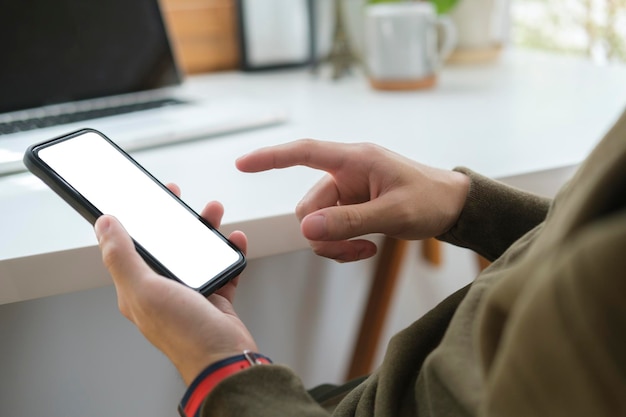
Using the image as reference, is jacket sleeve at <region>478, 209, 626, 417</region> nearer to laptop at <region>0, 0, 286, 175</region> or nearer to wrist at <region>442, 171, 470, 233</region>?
wrist at <region>442, 171, 470, 233</region>

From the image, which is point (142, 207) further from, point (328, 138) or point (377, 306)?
point (377, 306)

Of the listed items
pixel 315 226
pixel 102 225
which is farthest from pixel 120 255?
pixel 315 226

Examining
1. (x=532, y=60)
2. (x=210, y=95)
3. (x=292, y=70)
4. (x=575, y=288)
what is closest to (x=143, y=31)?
(x=210, y=95)

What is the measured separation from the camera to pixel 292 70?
123cm

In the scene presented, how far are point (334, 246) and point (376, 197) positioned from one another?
52 millimetres

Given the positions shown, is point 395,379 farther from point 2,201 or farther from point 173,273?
point 2,201

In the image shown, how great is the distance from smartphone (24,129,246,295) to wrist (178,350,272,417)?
→ 0.09 metres

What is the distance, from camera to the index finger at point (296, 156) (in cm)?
54

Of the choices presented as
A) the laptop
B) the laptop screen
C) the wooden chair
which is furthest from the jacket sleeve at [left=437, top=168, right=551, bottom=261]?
the laptop screen

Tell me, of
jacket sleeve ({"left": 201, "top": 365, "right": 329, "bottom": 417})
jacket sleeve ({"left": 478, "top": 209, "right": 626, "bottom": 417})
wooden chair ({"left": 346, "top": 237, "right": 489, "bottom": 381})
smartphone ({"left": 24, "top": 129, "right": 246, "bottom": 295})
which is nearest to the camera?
jacket sleeve ({"left": 478, "top": 209, "right": 626, "bottom": 417})

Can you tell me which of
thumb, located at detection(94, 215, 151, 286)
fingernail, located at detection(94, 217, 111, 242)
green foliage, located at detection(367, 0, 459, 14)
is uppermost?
green foliage, located at detection(367, 0, 459, 14)

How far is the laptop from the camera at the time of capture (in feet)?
2.61

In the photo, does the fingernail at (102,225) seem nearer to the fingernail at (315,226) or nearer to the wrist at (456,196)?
the fingernail at (315,226)

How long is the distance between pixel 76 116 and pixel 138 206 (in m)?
0.38
